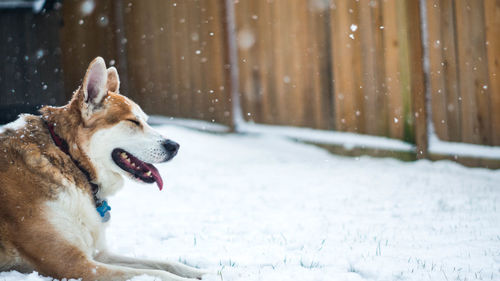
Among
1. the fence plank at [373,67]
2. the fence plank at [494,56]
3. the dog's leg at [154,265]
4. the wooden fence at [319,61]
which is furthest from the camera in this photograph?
the fence plank at [373,67]

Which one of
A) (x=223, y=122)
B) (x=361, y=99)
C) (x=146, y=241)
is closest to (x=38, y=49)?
(x=223, y=122)

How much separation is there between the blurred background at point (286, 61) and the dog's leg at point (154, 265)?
3310mm

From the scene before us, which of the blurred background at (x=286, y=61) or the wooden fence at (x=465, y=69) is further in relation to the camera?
the blurred background at (x=286, y=61)

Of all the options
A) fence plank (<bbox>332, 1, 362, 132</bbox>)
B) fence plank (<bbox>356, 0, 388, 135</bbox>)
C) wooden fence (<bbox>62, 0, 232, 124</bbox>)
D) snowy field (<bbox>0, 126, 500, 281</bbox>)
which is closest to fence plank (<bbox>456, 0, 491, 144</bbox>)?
snowy field (<bbox>0, 126, 500, 281</bbox>)

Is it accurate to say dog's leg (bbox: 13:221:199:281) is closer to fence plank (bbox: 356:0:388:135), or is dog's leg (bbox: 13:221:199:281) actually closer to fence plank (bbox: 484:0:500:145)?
fence plank (bbox: 484:0:500:145)

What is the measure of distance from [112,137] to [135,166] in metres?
0.22

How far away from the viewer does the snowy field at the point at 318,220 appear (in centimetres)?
269

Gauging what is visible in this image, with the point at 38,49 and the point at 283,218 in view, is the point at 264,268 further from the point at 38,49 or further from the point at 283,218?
the point at 38,49

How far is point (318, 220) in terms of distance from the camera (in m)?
3.75

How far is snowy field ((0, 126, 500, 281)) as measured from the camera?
269 centimetres

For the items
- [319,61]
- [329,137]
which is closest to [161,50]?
[319,61]

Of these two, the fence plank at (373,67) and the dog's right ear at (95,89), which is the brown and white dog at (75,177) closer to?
the dog's right ear at (95,89)

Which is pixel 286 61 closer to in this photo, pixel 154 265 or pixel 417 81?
pixel 417 81

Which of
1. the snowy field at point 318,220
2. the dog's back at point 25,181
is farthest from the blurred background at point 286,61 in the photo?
the dog's back at point 25,181
